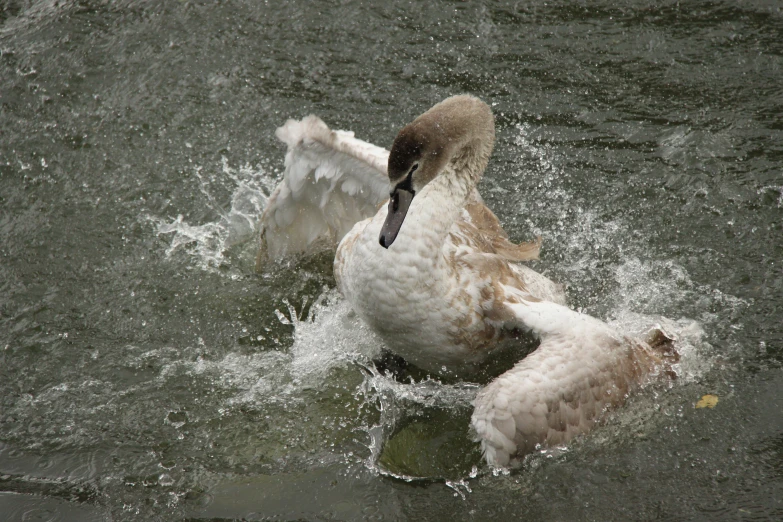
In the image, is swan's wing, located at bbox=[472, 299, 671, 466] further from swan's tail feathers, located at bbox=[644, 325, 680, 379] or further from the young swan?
swan's tail feathers, located at bbox=[644, 325, 680, 379]

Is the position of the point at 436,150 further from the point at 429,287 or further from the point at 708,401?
the point at 708,401

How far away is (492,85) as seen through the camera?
21.6ft

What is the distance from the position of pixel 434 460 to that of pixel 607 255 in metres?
2.16

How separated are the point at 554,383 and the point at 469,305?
659 millimetres

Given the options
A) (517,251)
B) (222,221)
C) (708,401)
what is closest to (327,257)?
(222,221)

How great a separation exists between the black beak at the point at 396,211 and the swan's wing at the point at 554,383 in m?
0.77

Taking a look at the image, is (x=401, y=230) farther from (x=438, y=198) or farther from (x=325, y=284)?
(x=325, y=284)

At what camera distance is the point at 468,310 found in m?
3.94

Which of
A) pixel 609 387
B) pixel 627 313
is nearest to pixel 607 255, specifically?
pixel 627 313

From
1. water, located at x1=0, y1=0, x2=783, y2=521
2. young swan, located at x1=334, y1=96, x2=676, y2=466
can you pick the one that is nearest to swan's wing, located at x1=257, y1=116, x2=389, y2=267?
water, located at x1=0, y1=0, x2=783, y2=521

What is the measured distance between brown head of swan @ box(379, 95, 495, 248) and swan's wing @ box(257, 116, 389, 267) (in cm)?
72

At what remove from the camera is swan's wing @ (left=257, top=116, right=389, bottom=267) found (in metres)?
4.62

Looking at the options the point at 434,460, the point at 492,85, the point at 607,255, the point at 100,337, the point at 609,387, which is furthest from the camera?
the point at 492,85

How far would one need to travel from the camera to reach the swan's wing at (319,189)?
182 inches
